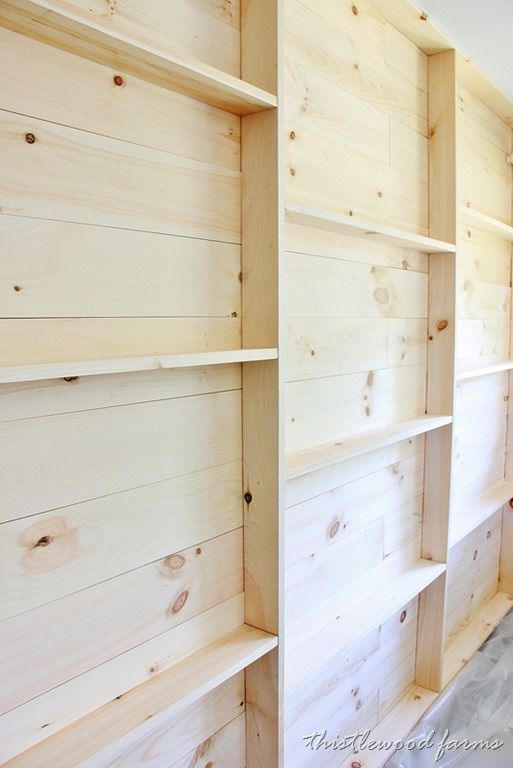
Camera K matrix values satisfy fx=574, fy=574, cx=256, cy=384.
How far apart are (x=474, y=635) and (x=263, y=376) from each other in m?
1.92

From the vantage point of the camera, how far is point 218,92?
1.12 meters

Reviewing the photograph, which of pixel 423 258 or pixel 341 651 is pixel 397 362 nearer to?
pixel 423 258

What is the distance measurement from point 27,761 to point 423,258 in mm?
1809

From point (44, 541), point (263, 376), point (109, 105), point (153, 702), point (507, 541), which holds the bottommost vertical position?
point (507, 541)

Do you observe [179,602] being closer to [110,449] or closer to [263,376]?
[110,449]

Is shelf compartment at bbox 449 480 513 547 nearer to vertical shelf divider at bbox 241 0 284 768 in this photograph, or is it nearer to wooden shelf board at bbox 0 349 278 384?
vertical shelf divider at bbox 241 0 284 768

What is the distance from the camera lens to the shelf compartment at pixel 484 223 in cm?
216

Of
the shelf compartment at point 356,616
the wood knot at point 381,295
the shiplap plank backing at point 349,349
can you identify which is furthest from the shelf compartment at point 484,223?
the shelf compartment at point 356,616

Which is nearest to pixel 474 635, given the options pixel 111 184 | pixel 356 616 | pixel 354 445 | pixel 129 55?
pixel 356 616

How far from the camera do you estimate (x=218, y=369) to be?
125 centimetres

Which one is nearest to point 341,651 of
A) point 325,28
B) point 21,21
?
point 21,21

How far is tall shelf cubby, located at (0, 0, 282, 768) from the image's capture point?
35.7 inches

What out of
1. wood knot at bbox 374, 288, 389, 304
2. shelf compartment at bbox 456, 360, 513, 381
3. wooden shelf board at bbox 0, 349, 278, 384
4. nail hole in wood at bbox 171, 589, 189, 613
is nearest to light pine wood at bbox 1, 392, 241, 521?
wooden shelf board at bbox 0, 349, 278, 384

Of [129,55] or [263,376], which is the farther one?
[263,376]
